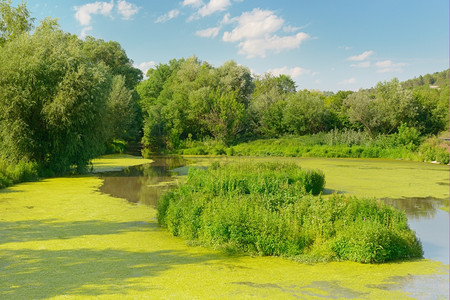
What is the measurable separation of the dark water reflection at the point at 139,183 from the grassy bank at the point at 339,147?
1391cm

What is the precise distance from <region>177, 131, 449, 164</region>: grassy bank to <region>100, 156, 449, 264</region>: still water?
13.9 metres

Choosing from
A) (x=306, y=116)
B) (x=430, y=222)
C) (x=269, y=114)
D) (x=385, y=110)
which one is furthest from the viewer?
(x=269, y=114)

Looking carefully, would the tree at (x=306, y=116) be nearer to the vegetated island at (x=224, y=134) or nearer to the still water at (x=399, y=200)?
the vegetated island at (x=224, y=134)

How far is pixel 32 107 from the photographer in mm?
19984

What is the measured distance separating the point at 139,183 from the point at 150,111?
87.7ft

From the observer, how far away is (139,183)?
61.0 ft

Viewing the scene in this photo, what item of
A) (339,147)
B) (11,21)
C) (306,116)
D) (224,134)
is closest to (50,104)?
(11,21)

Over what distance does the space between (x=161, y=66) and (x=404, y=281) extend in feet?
208

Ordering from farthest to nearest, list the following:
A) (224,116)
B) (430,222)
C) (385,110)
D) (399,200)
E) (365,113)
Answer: (224,116) < (385,110) < (365,113) < (399,200) < (430,222)

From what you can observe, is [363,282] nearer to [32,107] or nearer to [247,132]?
[32,107]

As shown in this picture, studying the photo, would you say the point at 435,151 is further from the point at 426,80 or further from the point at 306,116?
the point at 426,80

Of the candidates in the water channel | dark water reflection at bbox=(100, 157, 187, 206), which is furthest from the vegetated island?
dark water reflection at bbox=(100, 157, 187, 206)

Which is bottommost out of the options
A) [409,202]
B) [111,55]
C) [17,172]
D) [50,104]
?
[409,202]

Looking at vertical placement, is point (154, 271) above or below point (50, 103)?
below
